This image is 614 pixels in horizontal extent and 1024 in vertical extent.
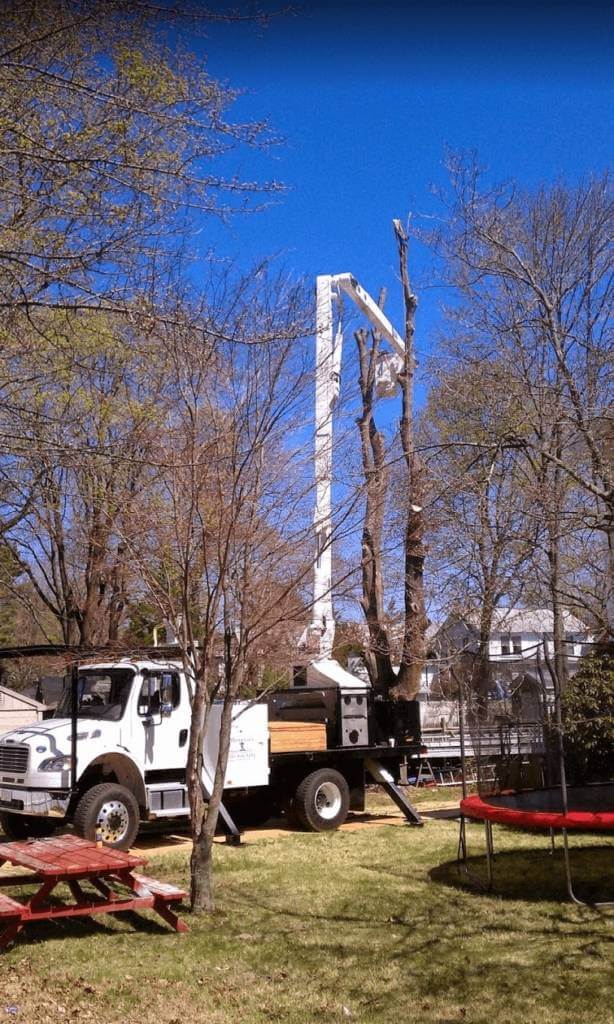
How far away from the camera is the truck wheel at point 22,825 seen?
38.3 feet

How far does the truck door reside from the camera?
12.1m

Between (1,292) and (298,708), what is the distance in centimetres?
925

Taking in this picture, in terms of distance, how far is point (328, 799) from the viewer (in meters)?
13.8

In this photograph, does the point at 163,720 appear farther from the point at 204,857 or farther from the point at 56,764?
the point at 204,857

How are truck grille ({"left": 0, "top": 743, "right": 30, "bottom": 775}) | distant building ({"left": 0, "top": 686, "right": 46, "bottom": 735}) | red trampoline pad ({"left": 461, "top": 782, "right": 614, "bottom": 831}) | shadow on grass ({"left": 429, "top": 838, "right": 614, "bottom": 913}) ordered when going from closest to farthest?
1. red trampoline pad ({"left": 461, "top": 782, "right": 614, "bottom": 831})
2. shadow on grass ({"left": 429, "top": 838, "right": 614, "bottom": 913})
3. truck grille ({"left": 0, "top": 743, "right": 30, "bottom": 775})
4. distant building ({"left": 0, "top": 686, "right": 46, "bottom": 735})

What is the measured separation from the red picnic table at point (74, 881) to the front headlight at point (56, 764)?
312 centimetres

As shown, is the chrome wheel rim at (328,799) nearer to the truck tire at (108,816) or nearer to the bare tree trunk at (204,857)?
the truck tire at (108,816)

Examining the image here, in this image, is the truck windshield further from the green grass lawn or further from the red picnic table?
the red picnic table

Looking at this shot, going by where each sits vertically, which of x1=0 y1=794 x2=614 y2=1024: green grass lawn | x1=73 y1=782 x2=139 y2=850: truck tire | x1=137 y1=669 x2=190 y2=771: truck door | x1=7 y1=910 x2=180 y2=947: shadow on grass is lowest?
x1=0 y1=794 x2=614 y2=1024: green grass lawn

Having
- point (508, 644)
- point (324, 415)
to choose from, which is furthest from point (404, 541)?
point (508, 644)

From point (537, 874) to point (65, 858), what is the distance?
4.77 meters

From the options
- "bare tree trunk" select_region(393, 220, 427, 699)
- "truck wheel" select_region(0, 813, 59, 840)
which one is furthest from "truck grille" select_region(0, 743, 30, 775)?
"bare tree trunk" select_region(393, 220, 427, 699)

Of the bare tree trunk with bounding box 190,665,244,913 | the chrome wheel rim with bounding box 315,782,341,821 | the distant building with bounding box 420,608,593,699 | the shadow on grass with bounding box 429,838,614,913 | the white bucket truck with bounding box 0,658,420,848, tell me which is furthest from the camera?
the chrome wheel rim with bounding box 315,782,341,821

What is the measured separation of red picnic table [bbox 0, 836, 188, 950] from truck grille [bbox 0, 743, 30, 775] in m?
3.31
